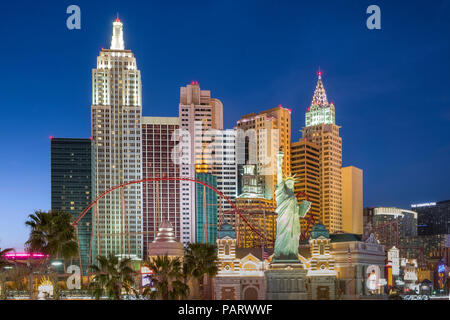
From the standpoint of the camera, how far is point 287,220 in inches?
2785

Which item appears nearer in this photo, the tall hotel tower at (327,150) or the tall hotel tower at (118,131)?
the tall hotel tower at (118,131)

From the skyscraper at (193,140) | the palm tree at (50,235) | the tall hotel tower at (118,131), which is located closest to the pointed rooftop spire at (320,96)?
the skyscraper at (193,140)

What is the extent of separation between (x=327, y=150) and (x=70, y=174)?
75532mm

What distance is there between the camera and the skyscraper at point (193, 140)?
163 metres

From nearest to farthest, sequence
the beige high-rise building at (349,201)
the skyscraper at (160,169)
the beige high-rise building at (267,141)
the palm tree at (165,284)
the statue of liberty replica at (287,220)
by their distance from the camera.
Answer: the palm tree at (165,284)
the statue of liberty replica at (287,220)
the skyscraper at (160,169)
the beige high-rise building at (267,141)
the beige high-rise building at (349,201)

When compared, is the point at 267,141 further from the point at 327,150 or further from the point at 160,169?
the point at 160,169

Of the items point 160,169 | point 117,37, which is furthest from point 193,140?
point 117,37

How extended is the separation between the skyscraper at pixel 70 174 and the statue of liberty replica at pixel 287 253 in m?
111

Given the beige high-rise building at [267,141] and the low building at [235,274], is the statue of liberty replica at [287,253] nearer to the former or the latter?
the low building at [235,274]

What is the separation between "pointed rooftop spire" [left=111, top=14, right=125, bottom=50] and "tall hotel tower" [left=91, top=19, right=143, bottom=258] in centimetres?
227

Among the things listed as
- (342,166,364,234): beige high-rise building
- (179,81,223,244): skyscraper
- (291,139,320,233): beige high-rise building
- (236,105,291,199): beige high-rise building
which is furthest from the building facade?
(342,166,364,234): beige high-rise building

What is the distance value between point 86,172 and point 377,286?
373 feet

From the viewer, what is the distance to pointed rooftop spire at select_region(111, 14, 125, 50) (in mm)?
163250
